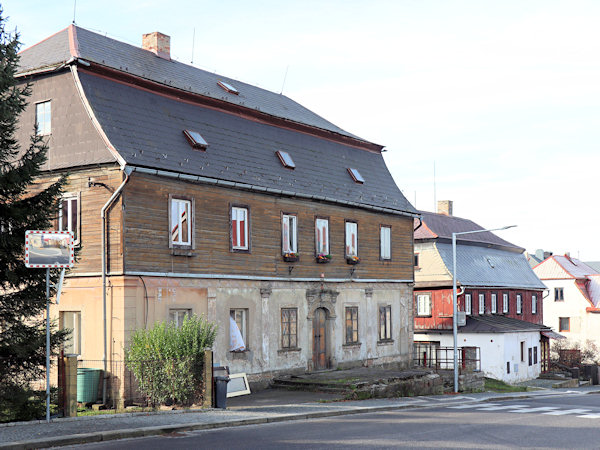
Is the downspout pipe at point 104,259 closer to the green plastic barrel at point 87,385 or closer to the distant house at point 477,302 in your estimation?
the green plastic barrel at point 87,385

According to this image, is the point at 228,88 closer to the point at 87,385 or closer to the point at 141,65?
the point at 141,65

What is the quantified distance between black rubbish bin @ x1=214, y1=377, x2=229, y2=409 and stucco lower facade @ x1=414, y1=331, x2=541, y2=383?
27945 millimetres

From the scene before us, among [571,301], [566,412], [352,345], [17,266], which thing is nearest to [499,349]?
[352,345]

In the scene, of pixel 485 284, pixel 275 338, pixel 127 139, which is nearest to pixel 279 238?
pixel 275 338

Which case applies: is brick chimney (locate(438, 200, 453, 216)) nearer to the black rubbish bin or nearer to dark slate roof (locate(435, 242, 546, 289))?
dark slate roof (locate(435, 242, 546, 289))

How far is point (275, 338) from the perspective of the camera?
89.1 feet

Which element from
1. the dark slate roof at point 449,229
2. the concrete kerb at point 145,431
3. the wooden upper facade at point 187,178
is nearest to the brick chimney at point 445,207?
the dark slate roof at point 449,229

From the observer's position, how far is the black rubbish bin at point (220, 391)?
19.9 metres

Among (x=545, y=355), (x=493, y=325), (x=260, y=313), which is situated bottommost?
(x=545, y=355)

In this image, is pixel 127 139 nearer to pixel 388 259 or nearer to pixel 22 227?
pixel 22 227

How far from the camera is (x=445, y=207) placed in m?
60.6

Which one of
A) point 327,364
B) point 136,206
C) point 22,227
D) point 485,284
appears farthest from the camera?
point 485,284

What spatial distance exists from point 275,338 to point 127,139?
30.3 feet

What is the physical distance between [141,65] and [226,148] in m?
4.29
